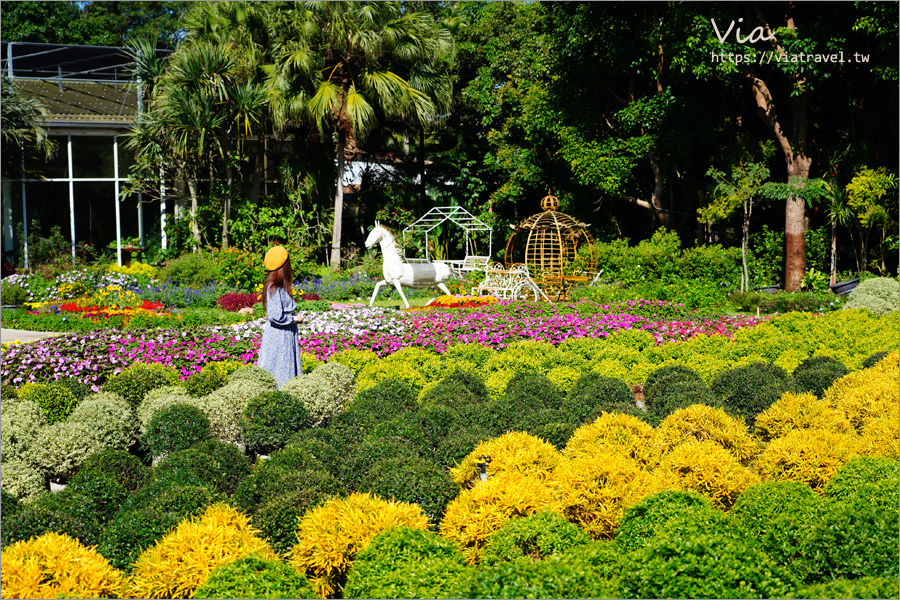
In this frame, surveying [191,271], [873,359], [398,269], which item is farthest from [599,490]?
[191,271]

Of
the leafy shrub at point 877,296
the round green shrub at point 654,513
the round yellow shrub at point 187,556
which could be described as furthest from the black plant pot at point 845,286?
the round yellow shrub at point 187,556

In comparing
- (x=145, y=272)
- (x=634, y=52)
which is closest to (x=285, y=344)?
(x=145, y=272)

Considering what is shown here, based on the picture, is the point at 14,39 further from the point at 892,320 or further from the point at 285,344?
the point at 892,320

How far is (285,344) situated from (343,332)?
199 centimetres

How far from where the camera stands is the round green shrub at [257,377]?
6.39 meters

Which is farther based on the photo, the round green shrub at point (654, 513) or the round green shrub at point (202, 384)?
the round green shrub at point (202, 384)

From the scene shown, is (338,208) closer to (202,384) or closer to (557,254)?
(557,254)

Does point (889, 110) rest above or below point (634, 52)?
below

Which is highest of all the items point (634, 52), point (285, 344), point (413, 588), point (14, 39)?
point (14, 39)

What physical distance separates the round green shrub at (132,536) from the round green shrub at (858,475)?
3.25 meters

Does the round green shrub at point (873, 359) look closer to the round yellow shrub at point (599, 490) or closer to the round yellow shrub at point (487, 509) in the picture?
the round yellow shrub at point (599, 490)

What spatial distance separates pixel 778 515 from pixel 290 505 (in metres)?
2.32

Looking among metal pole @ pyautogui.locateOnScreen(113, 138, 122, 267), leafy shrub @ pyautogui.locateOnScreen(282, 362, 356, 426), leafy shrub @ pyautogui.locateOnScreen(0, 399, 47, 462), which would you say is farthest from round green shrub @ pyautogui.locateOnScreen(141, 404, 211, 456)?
metal pole @ pyautogui.locateOnScreen(113, 138, 122, 267)

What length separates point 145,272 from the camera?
16375 mm
